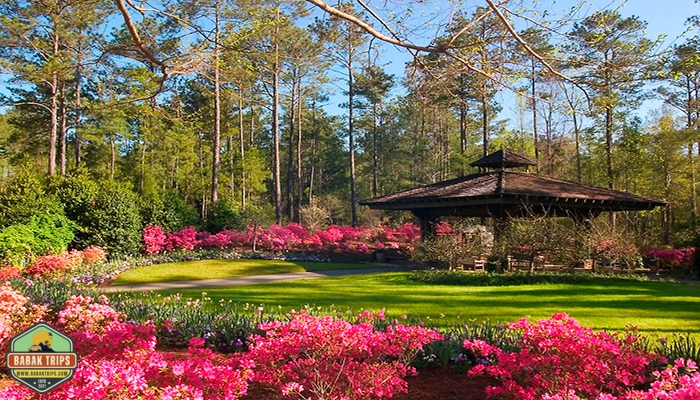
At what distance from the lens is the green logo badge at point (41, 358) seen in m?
2.09

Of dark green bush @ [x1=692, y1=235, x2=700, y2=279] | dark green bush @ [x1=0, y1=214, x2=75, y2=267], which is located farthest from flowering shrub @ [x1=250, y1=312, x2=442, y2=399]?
dark green bush @ [x1=692, y1=235, x2=700, y2=279]

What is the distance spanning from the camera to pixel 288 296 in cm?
923

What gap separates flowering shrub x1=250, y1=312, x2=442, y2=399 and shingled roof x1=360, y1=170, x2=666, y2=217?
11.1m

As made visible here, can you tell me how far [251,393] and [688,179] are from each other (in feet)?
92.8

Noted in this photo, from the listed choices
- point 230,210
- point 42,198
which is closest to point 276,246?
point 230,210

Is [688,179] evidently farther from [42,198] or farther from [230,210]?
[42,198]

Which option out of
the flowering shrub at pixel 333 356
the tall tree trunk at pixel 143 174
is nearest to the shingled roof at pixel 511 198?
the flowering shrub at pixel 333 356

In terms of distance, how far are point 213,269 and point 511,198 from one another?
9424mm

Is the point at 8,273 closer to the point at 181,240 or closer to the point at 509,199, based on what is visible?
the point at 181,240

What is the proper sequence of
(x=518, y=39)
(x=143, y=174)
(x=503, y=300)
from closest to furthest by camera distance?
(x=518, y=39) → (x=503, y=300) → (x=143, y=174)

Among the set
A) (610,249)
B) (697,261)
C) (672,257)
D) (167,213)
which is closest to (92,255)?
(167,213)

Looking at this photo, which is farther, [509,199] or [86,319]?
[509,199]

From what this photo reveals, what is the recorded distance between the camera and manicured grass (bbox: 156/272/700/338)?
23.4ft

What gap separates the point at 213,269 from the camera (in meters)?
14.5
